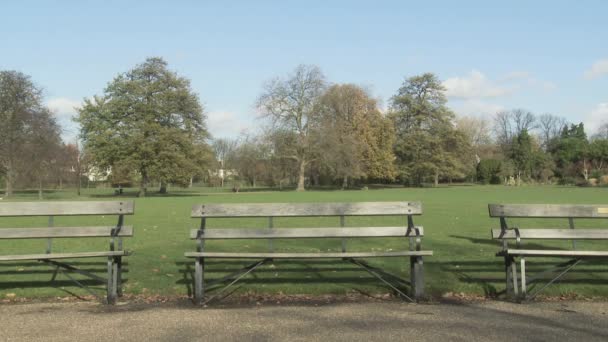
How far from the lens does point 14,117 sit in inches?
1898

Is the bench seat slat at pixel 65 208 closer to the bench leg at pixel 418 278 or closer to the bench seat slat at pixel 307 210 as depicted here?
the bench seat slat at pixel 307 210

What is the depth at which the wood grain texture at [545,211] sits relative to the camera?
652cm

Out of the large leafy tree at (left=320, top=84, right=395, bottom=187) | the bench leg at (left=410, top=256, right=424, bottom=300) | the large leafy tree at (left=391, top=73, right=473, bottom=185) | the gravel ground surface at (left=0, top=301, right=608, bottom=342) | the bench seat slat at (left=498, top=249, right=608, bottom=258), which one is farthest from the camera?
the large leafy tree at (left=391, top=73, right=473, bottom=185)

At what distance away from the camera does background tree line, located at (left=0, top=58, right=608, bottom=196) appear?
4950 cm

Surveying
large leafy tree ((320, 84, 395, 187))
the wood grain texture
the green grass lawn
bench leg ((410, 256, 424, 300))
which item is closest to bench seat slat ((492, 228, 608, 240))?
the wood grain texture

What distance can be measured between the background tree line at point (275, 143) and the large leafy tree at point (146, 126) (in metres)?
0.10

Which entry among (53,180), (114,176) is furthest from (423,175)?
(53,180)

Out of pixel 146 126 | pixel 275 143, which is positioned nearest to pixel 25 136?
pixel 146 126

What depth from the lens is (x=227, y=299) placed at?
6.45 m

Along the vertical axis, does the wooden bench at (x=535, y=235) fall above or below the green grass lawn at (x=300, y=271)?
above

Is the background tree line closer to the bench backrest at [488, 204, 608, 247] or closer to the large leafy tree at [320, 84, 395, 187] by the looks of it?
the large leafy tree at [320, 84, 395, 187]

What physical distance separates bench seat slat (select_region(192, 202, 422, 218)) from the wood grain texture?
958 millimetres

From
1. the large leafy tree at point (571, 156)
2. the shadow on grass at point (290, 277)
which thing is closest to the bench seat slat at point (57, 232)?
the shadow on grass at point (290, 277)

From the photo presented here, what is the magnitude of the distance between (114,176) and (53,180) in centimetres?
653
